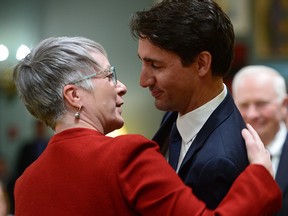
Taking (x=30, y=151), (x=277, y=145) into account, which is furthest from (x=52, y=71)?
(x=30, y=151)

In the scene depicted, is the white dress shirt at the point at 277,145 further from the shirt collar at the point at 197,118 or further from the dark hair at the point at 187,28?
the dark hair at the point at 187,28

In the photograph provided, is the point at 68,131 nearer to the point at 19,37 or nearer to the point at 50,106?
the point at 50,106

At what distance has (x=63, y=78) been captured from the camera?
2.27m

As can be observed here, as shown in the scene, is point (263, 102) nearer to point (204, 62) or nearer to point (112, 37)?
point (204, 62)

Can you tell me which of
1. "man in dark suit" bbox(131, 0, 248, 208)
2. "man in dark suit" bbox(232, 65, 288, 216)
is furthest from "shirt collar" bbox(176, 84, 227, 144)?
"man in dark suit" bbox(232, 65, 288, 216)

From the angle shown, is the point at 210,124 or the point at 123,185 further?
the point at 210,124

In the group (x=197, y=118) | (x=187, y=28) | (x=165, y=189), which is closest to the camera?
(x=165, y=189)

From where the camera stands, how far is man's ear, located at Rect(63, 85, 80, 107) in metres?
2.25

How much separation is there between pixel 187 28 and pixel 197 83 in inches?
7.6

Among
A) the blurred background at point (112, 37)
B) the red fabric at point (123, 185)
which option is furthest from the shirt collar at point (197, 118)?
the blurred background at point (112, 37)

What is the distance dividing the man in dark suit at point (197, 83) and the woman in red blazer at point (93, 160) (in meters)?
0.07

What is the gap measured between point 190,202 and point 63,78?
0.56 m

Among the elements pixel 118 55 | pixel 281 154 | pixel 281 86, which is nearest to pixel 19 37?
pixel 118 55

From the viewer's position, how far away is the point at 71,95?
226cm
